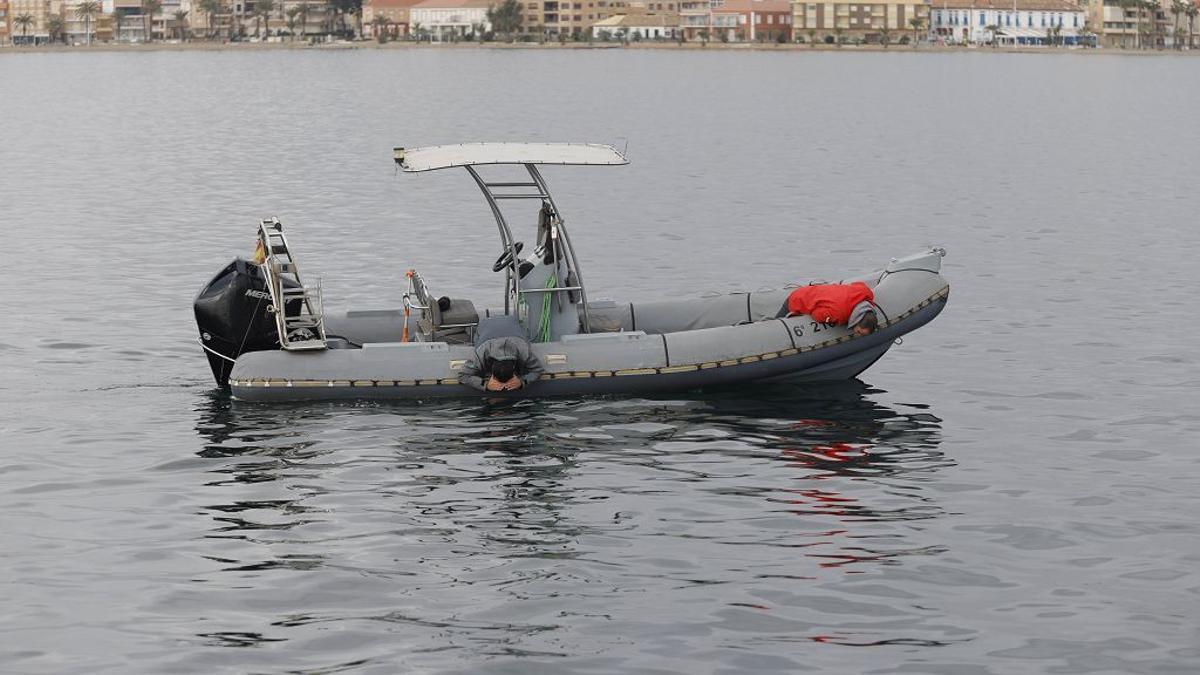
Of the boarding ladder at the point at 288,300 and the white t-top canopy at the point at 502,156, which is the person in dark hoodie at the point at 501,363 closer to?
the boarding ladder at the point at 288,300

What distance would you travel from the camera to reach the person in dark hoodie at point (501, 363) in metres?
20.4

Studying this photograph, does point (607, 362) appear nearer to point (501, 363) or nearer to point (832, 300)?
point (501, 363)

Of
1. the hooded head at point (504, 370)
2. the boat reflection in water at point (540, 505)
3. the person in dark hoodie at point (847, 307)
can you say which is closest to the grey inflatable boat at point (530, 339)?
the person in dark hoodie at point (847, 307)

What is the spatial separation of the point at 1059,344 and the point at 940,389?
13.5ft

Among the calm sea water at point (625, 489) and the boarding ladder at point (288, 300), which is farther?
the boarding ladder at point (288, 300)

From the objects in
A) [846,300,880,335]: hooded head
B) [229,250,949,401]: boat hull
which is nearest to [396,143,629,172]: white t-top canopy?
[229,250,949,401]: boat hull

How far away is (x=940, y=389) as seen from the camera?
909 inches

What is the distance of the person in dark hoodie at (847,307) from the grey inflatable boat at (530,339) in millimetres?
130

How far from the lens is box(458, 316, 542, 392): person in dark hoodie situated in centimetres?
2044

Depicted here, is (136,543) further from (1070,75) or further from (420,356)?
(1070,75)

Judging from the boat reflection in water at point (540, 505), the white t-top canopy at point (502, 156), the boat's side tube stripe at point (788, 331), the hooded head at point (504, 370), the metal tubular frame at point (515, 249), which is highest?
the white t-top canopy at point (502, 156)

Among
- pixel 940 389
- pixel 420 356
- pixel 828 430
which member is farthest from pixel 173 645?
pixel 940 389

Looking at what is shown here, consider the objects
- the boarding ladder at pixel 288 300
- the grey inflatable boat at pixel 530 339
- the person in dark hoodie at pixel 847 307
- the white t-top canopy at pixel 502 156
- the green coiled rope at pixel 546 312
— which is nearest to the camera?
the boarding ladder at pixel 288 300

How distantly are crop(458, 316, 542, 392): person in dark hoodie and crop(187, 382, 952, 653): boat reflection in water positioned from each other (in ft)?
1.20
